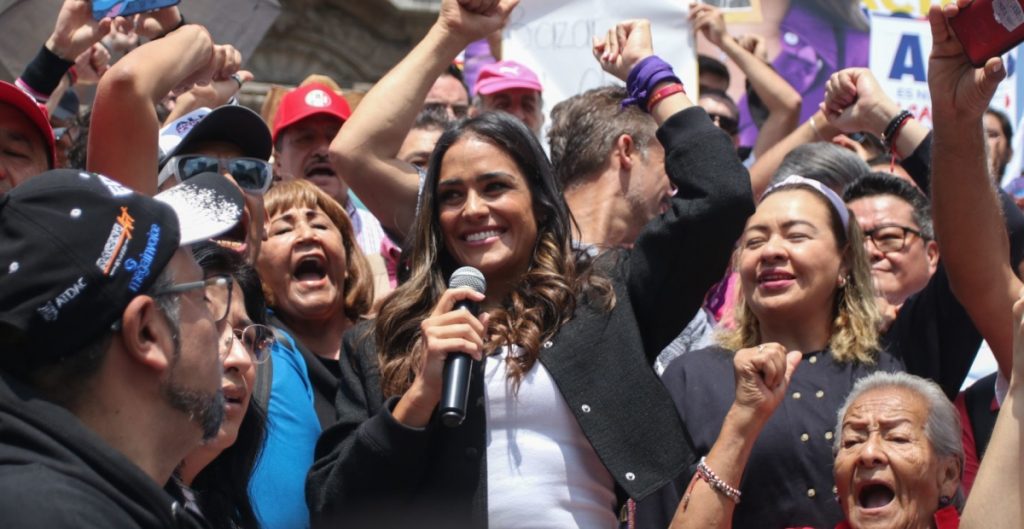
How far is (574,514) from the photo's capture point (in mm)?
3537

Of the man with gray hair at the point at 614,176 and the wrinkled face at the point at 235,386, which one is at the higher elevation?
the man with gray hair at the point at 614,176

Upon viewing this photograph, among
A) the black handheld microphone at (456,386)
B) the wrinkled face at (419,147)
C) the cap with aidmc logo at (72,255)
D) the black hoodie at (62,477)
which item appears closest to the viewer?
the black hoodie at (62,477)

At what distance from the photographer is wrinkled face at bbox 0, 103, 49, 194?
158 inches

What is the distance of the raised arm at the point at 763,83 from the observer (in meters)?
6.14

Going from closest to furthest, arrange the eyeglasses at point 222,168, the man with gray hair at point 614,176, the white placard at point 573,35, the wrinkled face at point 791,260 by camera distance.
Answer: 1. the eyeglasses at point 222,168
2. the wrinkled face at point 791,260
3. the man with gray hair at point 614,176
4. the white placard at point 573,35

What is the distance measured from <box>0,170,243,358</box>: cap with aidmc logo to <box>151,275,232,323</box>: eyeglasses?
138 mm

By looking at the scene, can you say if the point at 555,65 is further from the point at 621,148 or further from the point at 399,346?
the point at 399,346

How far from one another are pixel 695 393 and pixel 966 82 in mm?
1089

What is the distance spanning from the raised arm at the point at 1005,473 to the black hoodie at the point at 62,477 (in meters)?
1.52

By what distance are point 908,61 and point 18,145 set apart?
14.6 feet

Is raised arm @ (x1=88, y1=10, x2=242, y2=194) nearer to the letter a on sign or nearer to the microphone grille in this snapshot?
the microphone grille

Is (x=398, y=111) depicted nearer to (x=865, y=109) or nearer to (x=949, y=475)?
(x=865, y=109)

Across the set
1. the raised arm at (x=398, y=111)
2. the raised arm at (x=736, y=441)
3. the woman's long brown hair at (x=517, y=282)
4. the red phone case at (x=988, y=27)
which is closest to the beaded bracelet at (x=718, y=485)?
the raised arm at (x=736, y=441)

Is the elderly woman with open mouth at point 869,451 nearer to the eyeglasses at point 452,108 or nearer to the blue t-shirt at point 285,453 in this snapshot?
the blue t-shirt at point 285,453
